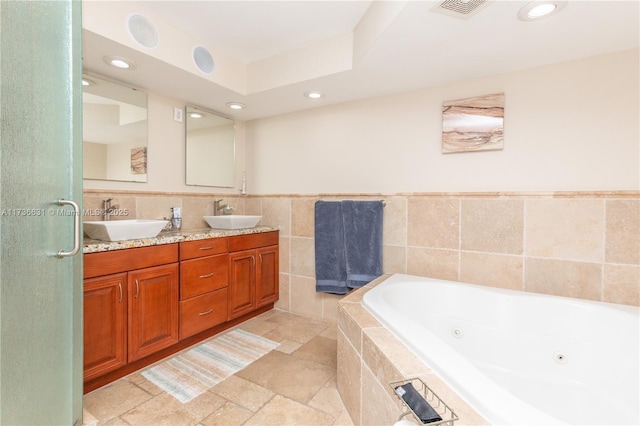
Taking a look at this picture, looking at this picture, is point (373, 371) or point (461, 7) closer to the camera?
point (373, 371)

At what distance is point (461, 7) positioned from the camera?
1354 mm

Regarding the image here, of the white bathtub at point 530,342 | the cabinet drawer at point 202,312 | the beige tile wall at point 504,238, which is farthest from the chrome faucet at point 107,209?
the white bathtub at point 530,342

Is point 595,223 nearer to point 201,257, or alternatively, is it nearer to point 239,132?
point 201,257

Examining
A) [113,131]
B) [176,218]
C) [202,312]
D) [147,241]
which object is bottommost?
[202,312]

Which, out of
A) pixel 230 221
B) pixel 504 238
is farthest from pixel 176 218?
pixel 504 238

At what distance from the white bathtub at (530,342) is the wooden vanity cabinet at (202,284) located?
1.25 m

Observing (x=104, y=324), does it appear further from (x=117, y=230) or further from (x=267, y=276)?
(x=267, y=276)

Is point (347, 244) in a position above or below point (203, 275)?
above

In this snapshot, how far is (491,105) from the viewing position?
6.73 ft

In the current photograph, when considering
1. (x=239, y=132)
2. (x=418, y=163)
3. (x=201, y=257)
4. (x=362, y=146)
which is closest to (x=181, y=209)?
(x=201, y=257)

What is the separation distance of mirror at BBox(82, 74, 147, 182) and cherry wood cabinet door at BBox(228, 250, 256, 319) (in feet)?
3.35

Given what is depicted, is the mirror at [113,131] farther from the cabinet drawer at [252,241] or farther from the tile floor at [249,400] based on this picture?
the tile floor at [249,400]

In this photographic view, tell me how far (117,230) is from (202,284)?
0.71 m

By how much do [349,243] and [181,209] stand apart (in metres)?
1.55
